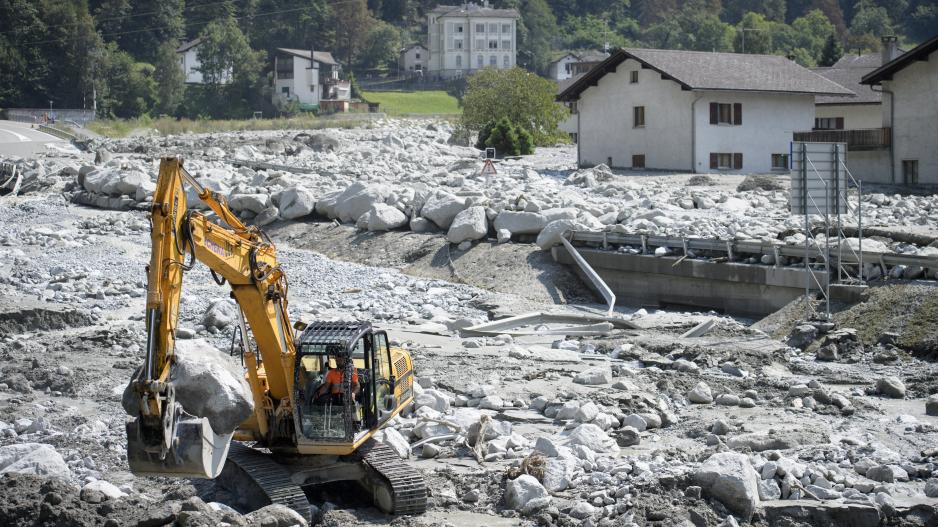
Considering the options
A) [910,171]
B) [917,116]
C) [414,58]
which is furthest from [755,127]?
[414,58]

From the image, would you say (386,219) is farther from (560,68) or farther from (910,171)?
(560,68)

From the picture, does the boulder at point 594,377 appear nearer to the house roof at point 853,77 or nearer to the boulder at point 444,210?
the boulder at point 444,210

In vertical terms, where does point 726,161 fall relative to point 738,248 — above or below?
above

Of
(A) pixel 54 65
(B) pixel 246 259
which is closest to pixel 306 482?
(B) pixel 246 259

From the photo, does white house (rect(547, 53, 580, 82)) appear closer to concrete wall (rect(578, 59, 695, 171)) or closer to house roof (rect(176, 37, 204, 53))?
house roof (rect(176, 37, 204, 53))

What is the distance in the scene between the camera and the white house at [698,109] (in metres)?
45.0

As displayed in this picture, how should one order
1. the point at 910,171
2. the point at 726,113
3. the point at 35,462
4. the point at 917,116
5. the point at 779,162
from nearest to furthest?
1. the point at 35,462
2. the point at 917,116
3. the point at 910,171
4. the point at 726,113
5. the point at 779,162

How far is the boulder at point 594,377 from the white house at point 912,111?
82.8 feet

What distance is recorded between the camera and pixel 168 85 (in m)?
94.8

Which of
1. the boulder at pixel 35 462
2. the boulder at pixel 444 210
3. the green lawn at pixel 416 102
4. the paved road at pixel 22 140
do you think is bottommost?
the boulder at pixel 35 462

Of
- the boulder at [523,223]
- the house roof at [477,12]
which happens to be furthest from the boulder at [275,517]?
the house roof at [477,12]

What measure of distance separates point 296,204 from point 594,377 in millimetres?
20002

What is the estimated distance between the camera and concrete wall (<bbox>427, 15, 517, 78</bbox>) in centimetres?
12112

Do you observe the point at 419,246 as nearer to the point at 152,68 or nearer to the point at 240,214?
the point at 240,214
